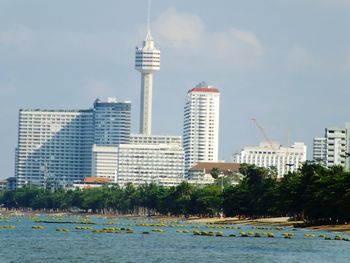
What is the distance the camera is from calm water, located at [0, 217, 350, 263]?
139375 millimetres

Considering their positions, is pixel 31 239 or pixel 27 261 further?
pixel 31 239

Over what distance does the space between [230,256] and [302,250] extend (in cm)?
1297

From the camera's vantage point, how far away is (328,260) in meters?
136

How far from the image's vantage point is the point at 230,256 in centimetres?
14200

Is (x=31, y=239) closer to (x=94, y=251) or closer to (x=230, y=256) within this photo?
(x=94, y=251)

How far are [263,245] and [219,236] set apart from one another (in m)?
28.3

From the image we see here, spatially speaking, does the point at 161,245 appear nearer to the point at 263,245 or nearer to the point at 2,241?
the point at 263,245

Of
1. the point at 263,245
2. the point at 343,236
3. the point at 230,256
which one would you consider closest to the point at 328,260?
the point at 230,256

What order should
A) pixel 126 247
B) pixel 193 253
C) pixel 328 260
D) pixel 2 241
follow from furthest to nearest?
pixel 2 241, pixel 126 247, pixel 193 253, pixel 328 260

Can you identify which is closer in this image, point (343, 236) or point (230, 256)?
point (230, 256)

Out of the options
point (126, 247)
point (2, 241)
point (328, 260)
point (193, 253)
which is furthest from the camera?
point (2, 241)

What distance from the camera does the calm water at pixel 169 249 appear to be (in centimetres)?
13938

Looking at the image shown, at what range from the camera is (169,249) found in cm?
15688

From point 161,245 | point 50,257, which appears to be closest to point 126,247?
point 161,245
